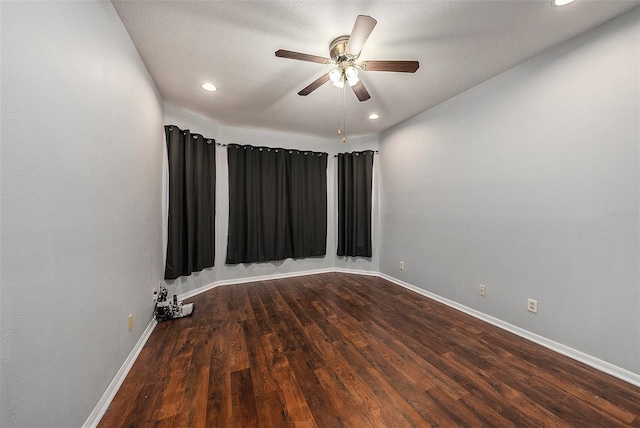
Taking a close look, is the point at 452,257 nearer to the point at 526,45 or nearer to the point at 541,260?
the point at 541,260

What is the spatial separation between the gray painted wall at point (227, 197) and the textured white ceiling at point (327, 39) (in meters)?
0.69

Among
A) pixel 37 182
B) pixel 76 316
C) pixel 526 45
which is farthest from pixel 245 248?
pixel 526 45

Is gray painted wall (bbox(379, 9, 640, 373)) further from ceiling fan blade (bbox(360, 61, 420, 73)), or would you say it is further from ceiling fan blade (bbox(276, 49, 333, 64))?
ceiling fan blade (bbox(276, 49, 333, 64))

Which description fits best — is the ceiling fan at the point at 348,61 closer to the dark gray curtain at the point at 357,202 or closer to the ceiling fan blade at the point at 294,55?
the ceiling fan blade at the point at 294,55

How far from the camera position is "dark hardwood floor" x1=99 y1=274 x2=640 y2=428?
4.26 feet

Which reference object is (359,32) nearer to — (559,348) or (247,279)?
(559,348)

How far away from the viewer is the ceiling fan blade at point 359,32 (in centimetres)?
130

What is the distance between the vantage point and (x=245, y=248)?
12.2 ft

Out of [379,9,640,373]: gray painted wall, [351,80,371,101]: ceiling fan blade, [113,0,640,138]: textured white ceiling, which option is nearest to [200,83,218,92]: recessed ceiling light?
[113,0,640,138]: textured white ceiling

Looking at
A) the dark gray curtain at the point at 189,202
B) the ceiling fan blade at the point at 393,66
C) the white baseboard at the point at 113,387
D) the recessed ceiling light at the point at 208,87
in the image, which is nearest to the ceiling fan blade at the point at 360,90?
the ceiling fan blade at the point at 393,66

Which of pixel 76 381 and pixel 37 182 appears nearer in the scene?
pixel 37 182

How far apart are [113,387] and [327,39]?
9.55 ft

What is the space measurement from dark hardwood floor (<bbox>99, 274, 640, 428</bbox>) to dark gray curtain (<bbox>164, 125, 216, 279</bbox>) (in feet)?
2.66

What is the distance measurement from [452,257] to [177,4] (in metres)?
3.53
